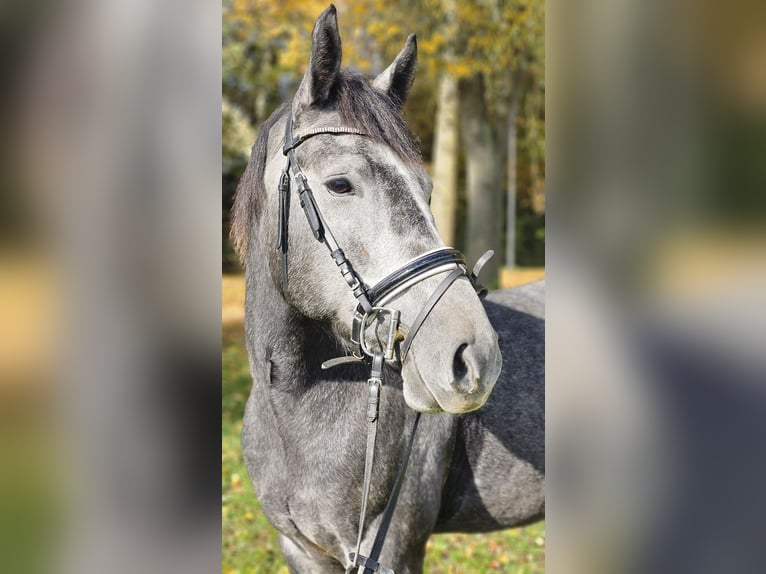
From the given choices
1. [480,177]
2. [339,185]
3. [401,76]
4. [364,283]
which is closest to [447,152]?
[480,177]

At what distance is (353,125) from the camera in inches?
84.0

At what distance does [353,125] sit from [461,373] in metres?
0.89

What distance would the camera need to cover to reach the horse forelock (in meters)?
2.14

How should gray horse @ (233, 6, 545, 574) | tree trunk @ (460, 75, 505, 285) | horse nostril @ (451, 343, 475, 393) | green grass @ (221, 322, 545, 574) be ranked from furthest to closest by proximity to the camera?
tree trunk @ (460, 75, 505, 285) < green grass @ (221, 322, 545, 574) < gray horse @ (233, 6, 545, 574) < horse nostril @ (451, 343, 475, 393)

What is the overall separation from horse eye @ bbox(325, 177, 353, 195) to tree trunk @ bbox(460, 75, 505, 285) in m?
9.79

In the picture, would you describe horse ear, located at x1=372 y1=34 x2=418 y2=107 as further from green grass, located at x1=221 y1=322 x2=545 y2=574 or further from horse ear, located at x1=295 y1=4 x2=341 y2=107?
green grass, located at x1=221 y1=322 x2=545 y2=574

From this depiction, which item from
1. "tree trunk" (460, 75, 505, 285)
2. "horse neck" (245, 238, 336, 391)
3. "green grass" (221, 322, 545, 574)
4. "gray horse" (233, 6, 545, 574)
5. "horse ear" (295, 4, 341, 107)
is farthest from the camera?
"tree trunk" (460, 75, 505, 285)

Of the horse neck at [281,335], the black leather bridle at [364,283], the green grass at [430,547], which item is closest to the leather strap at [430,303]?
the black leather bridle at [364,283]

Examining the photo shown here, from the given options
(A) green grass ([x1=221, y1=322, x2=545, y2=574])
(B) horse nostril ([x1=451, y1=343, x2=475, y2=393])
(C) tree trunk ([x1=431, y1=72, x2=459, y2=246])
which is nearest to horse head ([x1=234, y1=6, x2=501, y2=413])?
(B) horse nostril ([x1=451, y1=343, x2=475, y2=393])

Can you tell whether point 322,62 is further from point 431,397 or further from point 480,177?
point 480,177
